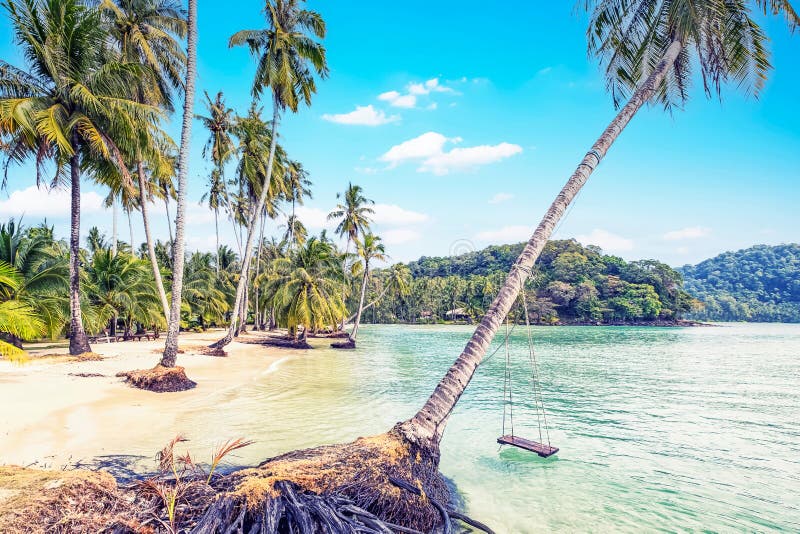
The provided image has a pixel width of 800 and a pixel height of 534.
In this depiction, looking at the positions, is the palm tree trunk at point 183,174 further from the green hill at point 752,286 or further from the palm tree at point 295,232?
the green hill at point 752,286

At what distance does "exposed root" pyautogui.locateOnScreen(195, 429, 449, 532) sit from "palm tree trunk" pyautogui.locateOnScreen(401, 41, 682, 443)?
1.15 feet

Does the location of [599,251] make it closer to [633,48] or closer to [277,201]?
[277,201]

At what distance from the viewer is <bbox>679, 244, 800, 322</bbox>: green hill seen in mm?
96688

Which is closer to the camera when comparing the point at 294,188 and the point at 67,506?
the point at 67,506

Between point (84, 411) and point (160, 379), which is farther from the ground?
point (160, 379)

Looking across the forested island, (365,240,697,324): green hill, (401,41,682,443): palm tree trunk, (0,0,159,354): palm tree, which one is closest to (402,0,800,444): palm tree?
(401,41,682,443): palm tree trunk

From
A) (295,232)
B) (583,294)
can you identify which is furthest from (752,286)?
(295,232)

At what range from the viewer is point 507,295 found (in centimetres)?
582

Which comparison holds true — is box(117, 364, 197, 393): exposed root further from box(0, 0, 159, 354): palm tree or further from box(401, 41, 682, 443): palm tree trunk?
box(401, 41, 682, 443): palm tree trunk

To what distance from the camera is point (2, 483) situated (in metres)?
3.61

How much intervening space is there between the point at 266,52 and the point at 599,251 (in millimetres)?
83428

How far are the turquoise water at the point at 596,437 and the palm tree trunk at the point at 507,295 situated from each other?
1613mm

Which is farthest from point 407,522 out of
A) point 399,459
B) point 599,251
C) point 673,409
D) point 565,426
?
point 599,251

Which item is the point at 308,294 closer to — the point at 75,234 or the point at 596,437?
the point at 75,234
